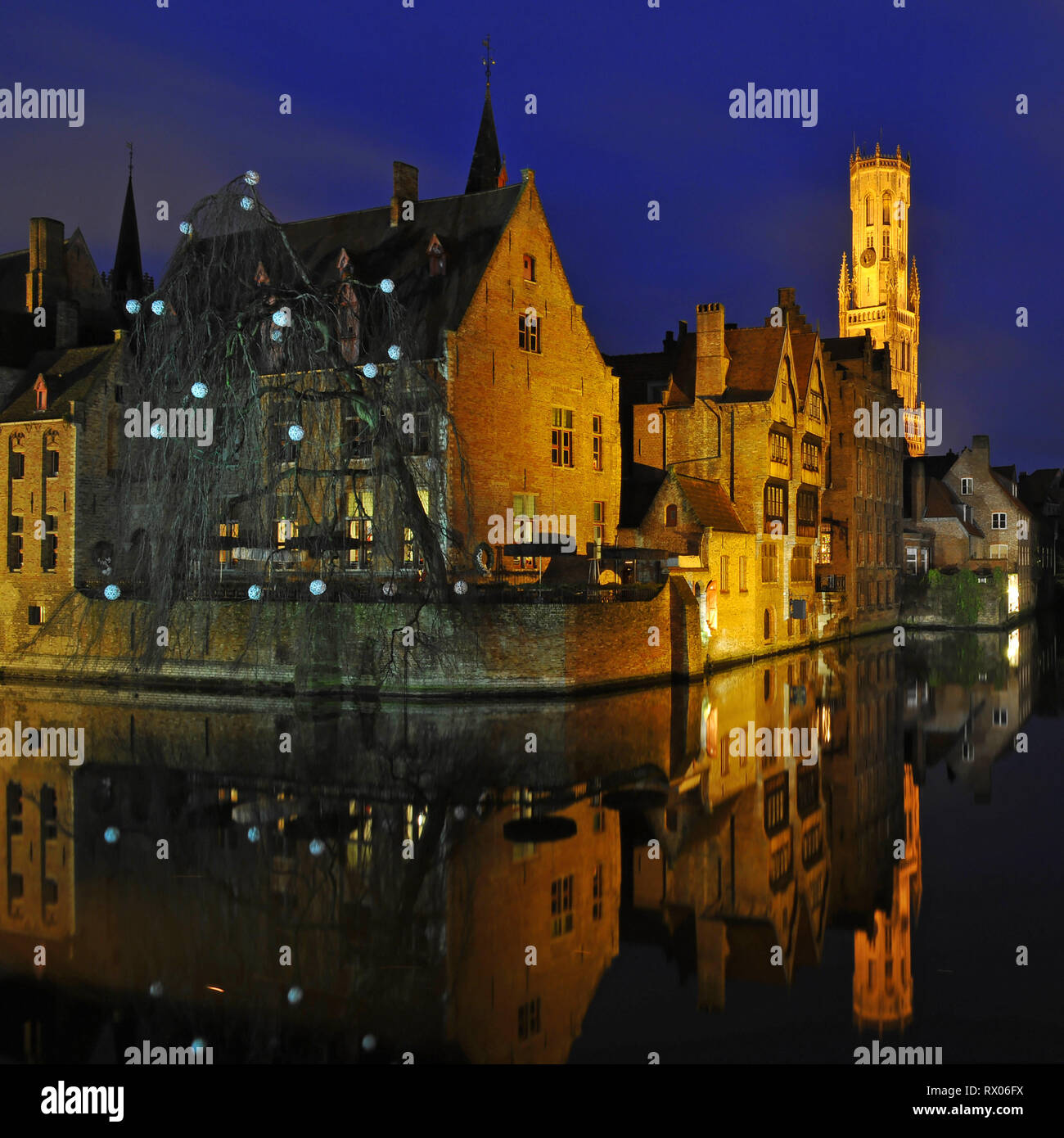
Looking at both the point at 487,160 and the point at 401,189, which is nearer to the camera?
the point at 401,189

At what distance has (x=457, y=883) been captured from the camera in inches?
490

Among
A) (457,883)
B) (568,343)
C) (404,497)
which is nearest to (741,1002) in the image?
(457,883)

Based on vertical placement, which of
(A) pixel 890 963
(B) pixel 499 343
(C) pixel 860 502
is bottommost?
(A) pixel 890 963

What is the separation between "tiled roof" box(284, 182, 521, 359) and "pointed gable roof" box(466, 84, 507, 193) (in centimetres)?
1357

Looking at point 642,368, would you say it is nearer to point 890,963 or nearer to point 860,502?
point 860,502

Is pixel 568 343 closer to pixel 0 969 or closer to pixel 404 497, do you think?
pixel 404 497

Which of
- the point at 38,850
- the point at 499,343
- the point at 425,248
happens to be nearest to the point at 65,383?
the point at 425,248

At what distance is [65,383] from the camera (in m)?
36.8

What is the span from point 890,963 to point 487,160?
1903 inches

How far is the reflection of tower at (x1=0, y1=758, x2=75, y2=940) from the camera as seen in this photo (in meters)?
11.5

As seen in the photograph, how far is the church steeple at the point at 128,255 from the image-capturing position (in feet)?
207

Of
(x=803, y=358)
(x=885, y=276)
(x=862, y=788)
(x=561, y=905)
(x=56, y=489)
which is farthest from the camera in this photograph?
(x=885, y=276)

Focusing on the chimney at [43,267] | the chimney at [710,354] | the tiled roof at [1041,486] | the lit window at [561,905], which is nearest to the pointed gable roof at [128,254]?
the chimney at [43,267]
